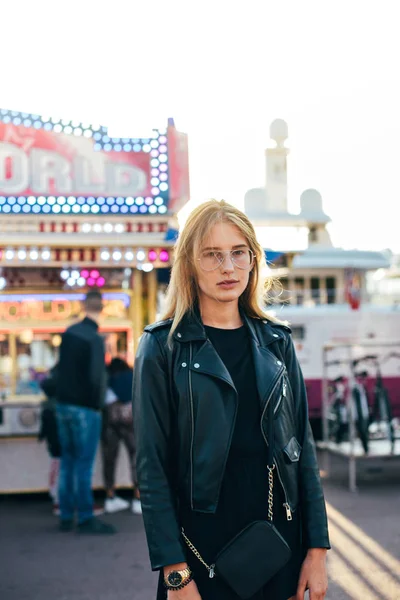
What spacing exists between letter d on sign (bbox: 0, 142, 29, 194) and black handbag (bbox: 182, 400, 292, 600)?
5286 mm

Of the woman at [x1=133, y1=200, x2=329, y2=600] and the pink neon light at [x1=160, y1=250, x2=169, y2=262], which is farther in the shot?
the pink neon light at [x1=160, y1=250, x2=169, y2=262]

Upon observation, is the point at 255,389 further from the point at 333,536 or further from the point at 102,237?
the point at 102,237

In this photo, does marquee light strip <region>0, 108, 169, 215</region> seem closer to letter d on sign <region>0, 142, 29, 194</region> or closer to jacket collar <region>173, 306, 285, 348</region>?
letter d on sign <region>0, 142, 29, 194</region>

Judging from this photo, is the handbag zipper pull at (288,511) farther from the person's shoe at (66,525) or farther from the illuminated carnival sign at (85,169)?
the illuminated carnival sign at (85,169)

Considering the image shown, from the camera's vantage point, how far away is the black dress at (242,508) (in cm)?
190

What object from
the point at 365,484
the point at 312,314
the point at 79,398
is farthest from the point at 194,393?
the point at 312,314

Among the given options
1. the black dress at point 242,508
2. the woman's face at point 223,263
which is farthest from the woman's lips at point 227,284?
the black dress at point 242,508

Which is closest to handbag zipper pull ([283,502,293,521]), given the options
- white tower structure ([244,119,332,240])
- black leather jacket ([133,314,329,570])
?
black leather jacket ([133,314,329,570])

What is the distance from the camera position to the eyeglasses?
6.66 ft

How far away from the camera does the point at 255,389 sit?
198 centimetres

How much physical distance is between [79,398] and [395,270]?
24.5m

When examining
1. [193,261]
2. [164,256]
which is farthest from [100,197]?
[193,261]

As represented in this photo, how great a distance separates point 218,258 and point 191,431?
0.52m

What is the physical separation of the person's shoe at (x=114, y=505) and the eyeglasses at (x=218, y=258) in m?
4.66
